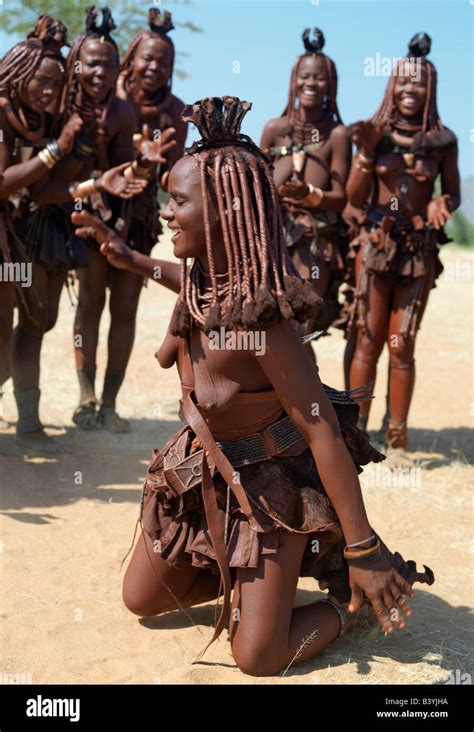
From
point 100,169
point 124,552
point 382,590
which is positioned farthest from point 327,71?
point 382,590

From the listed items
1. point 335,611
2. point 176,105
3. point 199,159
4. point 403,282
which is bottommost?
point 335,611

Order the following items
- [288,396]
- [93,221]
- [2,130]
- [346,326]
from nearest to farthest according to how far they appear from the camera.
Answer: [288,396]
[93,221]
[2,130]
[346,326]

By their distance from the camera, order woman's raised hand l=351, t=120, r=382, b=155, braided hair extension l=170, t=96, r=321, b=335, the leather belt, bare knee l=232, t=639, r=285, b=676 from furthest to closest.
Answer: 1. woman's raised hand l=351, t=120, r=382, b=155
2. the leather belt
3. bare knee l=232, t=639, r=285, b=676
4. braided hair extension l=170, t=96, r=321, b=335

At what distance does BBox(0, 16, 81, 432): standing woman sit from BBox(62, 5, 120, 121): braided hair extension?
1.54ft

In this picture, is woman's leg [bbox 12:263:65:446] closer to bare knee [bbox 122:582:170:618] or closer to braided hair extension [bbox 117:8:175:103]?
braided hair extension [bbox 117:8:175:103]

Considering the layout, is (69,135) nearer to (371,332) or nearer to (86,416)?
(86,416)

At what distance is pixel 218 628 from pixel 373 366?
132 inches

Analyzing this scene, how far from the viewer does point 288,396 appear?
3.04 m

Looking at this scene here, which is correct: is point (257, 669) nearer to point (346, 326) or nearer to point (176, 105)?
point (346, 326)

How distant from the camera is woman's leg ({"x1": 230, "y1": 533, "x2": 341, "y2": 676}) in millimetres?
3166

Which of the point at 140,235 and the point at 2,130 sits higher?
the point at 2,130

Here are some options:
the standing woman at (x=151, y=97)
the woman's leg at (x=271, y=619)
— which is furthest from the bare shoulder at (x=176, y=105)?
the woman's leg at (x=271, y=619)

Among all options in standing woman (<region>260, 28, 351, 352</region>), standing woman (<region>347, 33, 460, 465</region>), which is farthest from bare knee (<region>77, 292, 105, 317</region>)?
standing woman (<region>347, 33, 460, 465</region>)
